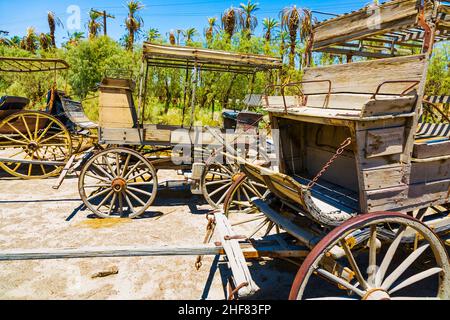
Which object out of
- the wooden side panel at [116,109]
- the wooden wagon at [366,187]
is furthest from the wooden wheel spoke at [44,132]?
the wooden wagon at [366,187]

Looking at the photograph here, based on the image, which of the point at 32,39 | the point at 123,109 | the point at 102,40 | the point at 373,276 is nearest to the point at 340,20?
the point at 373,276

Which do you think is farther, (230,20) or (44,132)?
(230,20)

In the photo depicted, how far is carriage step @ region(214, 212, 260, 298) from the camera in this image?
2.30 m

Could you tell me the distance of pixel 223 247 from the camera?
8.91 ft

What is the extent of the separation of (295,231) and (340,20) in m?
2.13

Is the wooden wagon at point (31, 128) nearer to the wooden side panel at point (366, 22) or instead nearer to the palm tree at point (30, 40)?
the wooden side panel at point (366, 22)

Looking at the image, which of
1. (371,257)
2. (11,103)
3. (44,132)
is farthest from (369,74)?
(11,103)

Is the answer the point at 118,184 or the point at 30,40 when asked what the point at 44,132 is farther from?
the point at 30,40

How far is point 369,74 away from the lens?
2.89 meters

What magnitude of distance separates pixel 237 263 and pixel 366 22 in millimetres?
2387

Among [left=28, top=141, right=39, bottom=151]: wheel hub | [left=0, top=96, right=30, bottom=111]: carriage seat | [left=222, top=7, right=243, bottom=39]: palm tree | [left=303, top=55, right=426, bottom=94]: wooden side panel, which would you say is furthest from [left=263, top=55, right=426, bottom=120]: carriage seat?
[left=222, top=7, right=243, bottom=39]: palm tree

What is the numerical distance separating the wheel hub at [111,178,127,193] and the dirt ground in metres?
0.53

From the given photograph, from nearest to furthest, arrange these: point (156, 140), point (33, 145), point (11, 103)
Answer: point (156, 140)
point (11, 103)
point (33, 145)

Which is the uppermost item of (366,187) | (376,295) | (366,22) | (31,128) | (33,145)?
(366,22)
